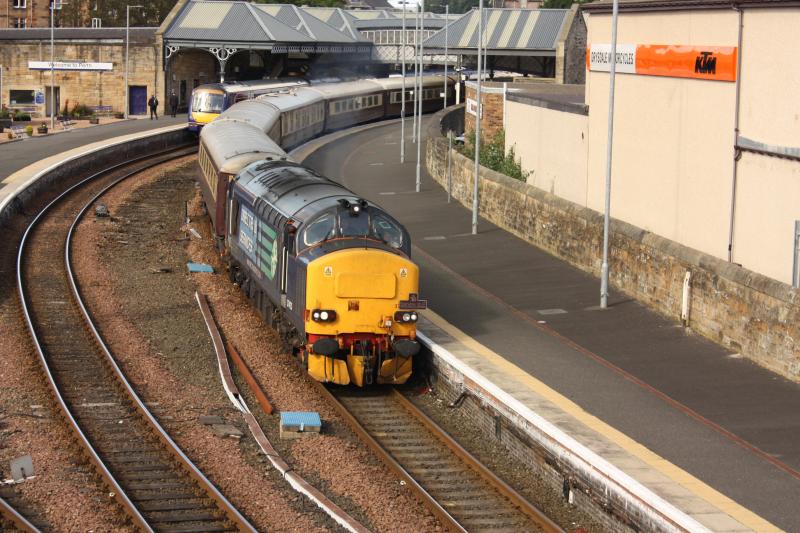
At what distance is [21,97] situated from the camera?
73.4 meters

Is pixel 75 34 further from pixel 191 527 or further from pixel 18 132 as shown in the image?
pixel 191 527

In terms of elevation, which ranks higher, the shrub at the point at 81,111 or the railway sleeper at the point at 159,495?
the shrub at the point at 81,111

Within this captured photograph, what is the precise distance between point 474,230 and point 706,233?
8650mm

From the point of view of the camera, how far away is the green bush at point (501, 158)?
113 ft

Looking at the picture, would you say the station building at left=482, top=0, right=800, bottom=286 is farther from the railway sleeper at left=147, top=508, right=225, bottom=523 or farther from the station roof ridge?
the station roof ridge

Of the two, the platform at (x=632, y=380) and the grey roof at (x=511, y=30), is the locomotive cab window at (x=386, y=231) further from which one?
the grey roof at (x=511, y=30)

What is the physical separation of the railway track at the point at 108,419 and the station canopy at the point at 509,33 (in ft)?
105

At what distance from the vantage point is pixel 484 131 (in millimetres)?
40906

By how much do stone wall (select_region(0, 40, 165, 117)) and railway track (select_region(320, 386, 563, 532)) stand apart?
56.3 m

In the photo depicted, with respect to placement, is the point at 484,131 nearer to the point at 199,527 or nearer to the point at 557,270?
the point at 557,270

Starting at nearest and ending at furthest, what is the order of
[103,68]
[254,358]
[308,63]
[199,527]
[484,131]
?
[199,527]
[254,358]
[484,131]
[103,68]
[308,63]

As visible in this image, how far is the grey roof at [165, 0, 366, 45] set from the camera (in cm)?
6731

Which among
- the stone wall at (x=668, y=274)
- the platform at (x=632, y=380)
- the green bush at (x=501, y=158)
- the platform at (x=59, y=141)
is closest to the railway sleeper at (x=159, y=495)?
the platform at (x=632, y=380)

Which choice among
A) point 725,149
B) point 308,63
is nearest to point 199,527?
point 725,149
